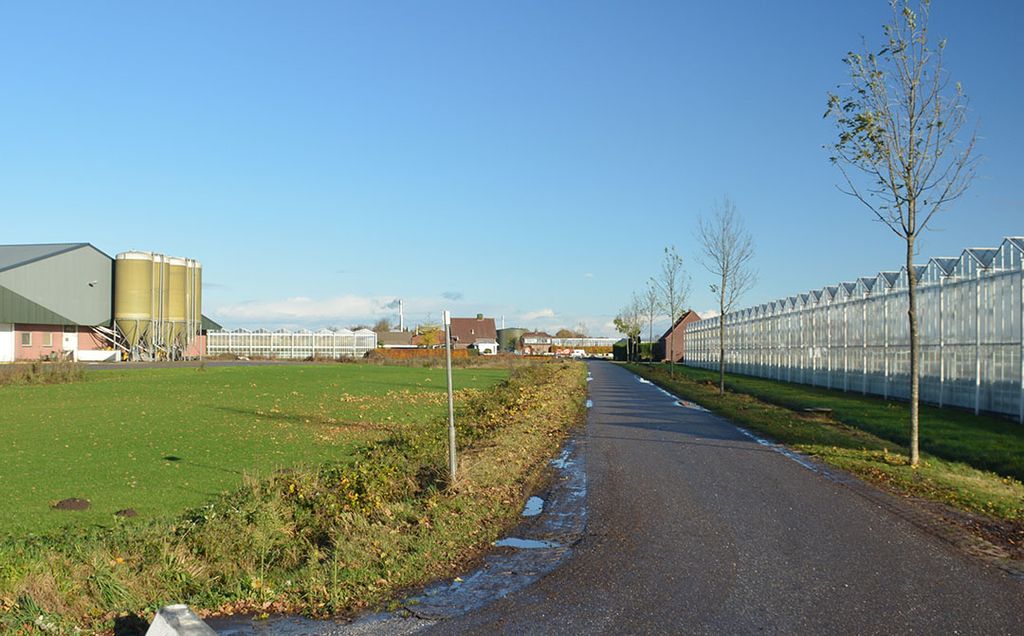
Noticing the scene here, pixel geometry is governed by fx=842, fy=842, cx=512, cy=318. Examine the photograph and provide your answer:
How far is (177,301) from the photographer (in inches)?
2785

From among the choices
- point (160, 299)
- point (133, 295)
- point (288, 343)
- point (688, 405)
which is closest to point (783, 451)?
point (688, 405)

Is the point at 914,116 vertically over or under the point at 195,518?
over

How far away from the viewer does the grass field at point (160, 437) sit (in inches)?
429

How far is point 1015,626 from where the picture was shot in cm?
569

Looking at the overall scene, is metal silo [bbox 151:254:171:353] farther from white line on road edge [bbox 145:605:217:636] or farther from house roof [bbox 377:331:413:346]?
white line on road edge [bbox 145:605:217:636]

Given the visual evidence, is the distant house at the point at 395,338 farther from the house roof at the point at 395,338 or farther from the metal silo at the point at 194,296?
the metal silo at the point at 194,296

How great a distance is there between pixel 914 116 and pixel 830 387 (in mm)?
24625

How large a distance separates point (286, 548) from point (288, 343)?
8667 cm

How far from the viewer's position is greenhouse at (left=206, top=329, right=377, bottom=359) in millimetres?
89562

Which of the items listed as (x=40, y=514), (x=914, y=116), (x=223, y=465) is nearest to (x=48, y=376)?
(x=223, y=465)

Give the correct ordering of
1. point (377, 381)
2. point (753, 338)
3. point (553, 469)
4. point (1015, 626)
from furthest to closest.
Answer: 1. point (753, 338)
2. point (377, 381)
3. point (553, 469)
4. point (1015, 626)

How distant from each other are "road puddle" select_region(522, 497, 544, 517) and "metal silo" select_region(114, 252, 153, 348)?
6359 cm

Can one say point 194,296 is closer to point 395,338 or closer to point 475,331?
point 395,338

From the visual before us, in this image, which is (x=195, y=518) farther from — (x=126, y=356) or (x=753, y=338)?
(x=126, y=356)
